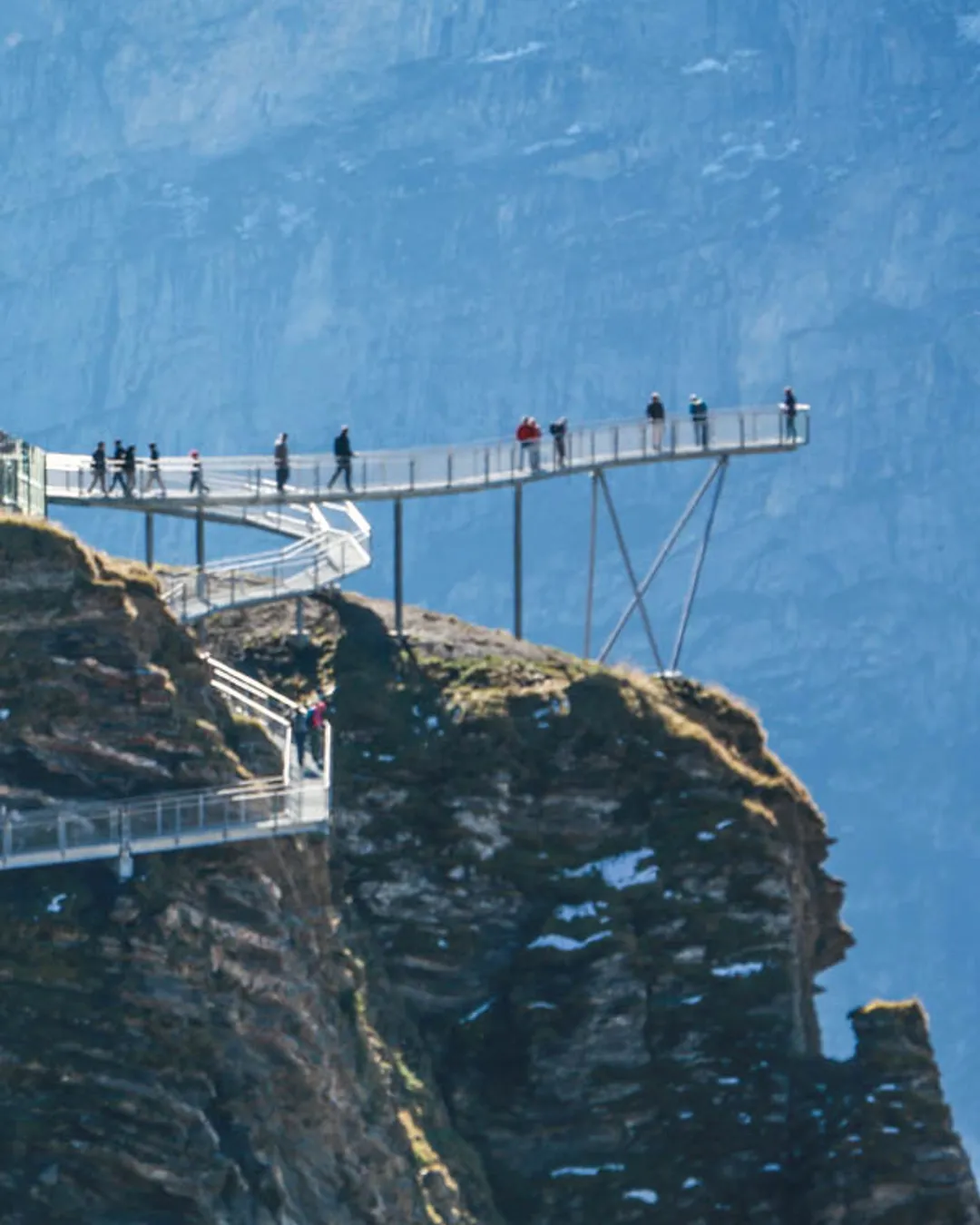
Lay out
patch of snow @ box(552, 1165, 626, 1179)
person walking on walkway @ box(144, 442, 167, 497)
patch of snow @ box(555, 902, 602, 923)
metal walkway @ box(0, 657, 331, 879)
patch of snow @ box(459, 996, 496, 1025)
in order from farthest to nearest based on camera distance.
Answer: person walking on walkway @ box(144, 442, 167, 497) → patch of snow @ box(555, 902, 602, 923) → patch of snow @ box(459, 996, 496, 1025) → patch of snow @ box(552, 1165, 626, 1179) → metal walkway @ box(0, 657, 331, 879)

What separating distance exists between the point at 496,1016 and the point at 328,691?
9120mm

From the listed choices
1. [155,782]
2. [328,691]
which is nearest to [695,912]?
[328,691]

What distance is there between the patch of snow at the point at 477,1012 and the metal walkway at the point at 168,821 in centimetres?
1013

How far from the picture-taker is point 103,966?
82062 mm

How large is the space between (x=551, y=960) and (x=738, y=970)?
188 inches

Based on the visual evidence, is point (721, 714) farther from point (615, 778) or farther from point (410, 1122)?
point (410, 1122)

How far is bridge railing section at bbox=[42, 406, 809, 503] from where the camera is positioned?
101 meters

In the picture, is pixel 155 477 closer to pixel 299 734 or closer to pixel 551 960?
pixel 299 734

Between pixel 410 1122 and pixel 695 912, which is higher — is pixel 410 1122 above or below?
below

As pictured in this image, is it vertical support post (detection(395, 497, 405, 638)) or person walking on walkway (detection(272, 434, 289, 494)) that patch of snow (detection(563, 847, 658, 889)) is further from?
person walking on walkway (detection(272, 434, 289, 494))

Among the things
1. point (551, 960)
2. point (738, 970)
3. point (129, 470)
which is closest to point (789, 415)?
point (738, 970)

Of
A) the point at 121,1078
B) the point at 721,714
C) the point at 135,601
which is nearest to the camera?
the point at 121,1078

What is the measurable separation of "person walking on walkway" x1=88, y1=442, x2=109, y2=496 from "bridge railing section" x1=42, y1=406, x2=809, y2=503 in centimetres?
25

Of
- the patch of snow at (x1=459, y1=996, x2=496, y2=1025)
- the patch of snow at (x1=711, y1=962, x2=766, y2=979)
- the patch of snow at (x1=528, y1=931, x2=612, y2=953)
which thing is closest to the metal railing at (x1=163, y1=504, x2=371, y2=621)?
the patch of snow at (x1=528, y1=931, x2=612, y2=953)
